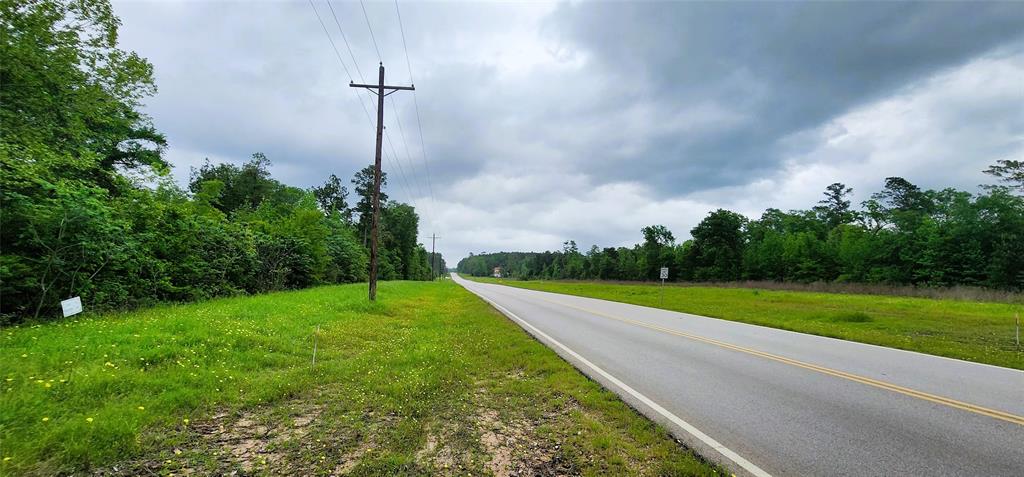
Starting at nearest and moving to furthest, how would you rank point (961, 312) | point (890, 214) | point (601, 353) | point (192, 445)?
point (192, 445), point (601, 353), point (961, 312), point (890, 214)

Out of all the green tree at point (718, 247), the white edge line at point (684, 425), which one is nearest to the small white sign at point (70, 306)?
the white edge line at point (684, 425)

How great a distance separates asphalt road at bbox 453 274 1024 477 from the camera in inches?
159

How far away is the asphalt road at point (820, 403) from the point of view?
4043 mm

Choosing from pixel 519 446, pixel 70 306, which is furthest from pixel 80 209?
pixel 519 446

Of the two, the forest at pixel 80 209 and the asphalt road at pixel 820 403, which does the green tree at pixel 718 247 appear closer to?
Answer: the asphalt road at pixel 820 403

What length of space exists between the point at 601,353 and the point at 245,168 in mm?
57753

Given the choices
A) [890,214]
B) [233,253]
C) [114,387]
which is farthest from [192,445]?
[890,214]

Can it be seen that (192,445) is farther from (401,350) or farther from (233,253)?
(233,253)

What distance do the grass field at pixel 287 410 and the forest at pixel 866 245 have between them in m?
51.2

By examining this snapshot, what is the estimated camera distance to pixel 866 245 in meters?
51.1

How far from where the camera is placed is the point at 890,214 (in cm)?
5744

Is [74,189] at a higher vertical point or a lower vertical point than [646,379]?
higher

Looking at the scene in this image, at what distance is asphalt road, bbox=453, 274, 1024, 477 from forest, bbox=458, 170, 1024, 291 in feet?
146

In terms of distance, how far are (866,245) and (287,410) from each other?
6486cm
